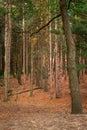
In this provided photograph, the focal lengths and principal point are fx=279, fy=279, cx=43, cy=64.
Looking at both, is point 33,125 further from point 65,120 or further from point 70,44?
point 70,44

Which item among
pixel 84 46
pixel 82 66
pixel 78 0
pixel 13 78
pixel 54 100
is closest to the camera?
pixel 78 0

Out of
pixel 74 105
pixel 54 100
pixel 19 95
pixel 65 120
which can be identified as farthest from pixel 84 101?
pixel 65 120

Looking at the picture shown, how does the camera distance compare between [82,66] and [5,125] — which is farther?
[82,66]

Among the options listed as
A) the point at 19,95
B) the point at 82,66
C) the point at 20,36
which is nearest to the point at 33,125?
the point at 82,66

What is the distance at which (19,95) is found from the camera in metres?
25.3

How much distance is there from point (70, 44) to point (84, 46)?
898 centimetres

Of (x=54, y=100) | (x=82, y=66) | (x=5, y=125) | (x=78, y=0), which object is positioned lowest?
(x=54, y=100)

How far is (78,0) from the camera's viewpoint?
1327cm

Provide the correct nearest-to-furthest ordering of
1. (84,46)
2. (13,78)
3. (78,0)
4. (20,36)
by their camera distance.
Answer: (78,0)
(84,46)
(20,36)
(13,78)

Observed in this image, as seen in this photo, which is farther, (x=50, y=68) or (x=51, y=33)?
(x=51, y=33)

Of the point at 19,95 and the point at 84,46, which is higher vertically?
the point at 84,46

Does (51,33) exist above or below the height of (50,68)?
above

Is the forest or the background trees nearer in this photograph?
the forest

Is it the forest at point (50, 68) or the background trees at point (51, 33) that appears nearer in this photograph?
the forest at point (50, 68)
